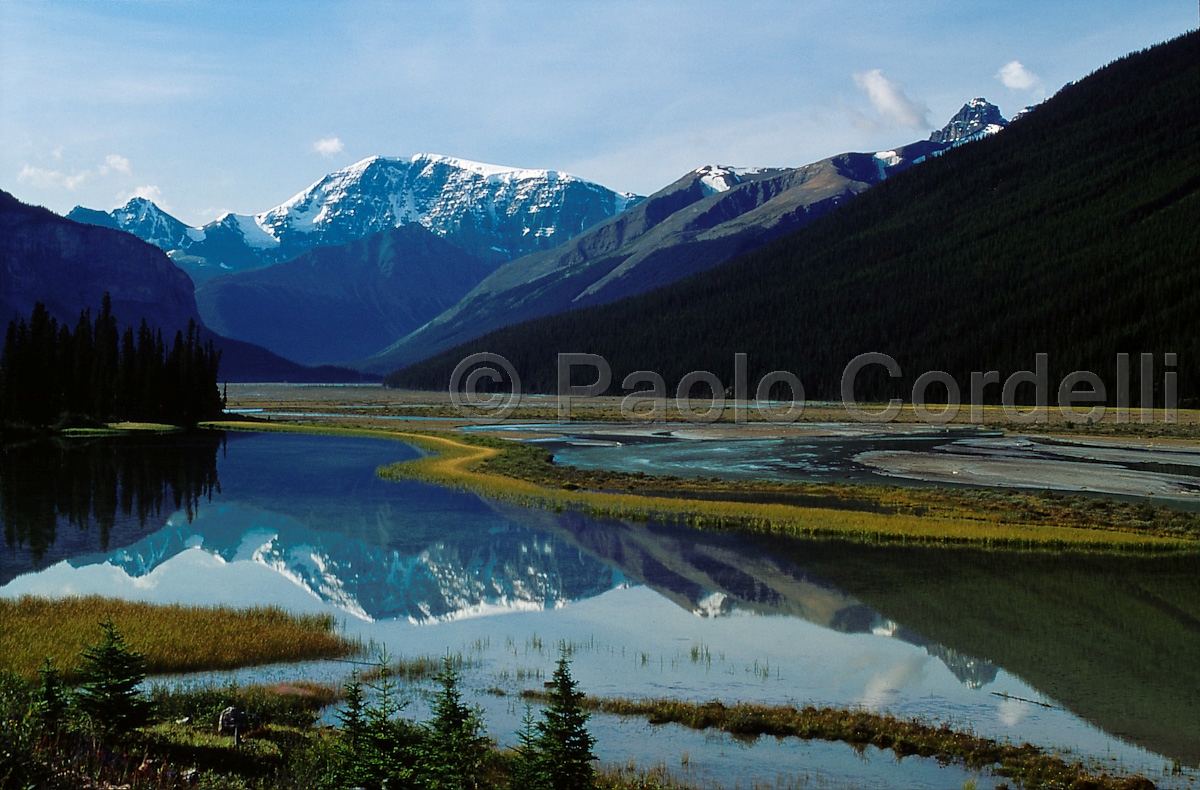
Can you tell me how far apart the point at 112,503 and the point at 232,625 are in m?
29.1

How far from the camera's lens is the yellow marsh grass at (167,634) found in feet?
70.4

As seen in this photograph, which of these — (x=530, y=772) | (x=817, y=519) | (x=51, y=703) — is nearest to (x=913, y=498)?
(x=817, y=519)

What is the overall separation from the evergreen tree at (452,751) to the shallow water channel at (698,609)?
5.69 feet

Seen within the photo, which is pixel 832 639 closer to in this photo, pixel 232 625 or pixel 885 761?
pixel 885 761

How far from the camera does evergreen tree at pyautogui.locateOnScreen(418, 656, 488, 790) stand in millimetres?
13922

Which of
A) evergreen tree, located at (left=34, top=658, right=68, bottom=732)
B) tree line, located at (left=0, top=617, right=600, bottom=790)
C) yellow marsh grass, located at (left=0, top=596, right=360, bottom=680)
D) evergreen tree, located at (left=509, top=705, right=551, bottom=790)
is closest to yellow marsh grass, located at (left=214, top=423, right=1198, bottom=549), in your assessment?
yellow marsh grass, located at (left=0, top=596, right=360, bottom=680)

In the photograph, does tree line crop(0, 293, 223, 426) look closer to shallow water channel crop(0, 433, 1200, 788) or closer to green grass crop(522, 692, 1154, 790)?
shallow water channel crop(0, 433, 1200, 788)

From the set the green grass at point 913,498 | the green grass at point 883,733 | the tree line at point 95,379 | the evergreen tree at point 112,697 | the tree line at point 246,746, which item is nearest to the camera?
the tree line at point 246,746

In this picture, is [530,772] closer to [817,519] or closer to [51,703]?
[51,703]

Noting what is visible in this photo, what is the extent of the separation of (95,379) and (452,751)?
109 m

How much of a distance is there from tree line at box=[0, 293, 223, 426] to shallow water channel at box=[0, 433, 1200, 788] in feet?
175

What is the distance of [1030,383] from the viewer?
587ft

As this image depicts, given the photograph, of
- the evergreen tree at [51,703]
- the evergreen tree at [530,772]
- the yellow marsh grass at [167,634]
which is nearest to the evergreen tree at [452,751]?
the evergreen tree at [530,772]

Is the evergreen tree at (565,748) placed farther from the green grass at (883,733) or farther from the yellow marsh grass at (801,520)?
the yellow marsh grass at (801,520)
